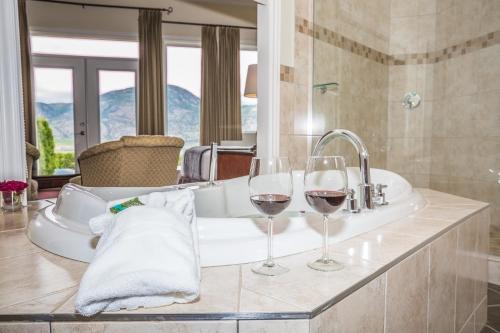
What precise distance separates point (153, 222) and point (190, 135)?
18.0 ft

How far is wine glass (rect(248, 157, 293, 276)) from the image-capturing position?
82cm

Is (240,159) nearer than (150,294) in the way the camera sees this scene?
No

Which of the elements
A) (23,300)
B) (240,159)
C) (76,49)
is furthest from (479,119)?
(76,49)

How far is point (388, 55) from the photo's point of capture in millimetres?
3459

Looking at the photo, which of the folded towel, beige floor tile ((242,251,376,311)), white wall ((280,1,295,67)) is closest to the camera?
the folded towel

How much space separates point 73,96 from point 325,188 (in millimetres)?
5632

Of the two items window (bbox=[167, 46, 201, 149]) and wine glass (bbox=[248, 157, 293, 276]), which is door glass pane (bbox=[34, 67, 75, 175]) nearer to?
window (bbox=[167, 46, 201, 149])

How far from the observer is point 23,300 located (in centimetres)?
72

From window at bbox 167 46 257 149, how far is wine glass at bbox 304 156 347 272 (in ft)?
17.4

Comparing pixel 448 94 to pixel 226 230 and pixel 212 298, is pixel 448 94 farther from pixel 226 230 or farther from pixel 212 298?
pixel 212 298

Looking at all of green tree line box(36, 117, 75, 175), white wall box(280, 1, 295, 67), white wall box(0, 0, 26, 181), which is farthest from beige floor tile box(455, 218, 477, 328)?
green tree line box(36, 117, 75, 175)

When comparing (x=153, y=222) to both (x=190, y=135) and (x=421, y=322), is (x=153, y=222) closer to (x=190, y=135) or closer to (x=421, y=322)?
(x=421, y=322)

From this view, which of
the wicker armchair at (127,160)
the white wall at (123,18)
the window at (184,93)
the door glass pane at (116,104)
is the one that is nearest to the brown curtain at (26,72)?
the white wall at (123,18)

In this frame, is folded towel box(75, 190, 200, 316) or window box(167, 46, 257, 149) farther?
window box(167, 46, 257, 149)
